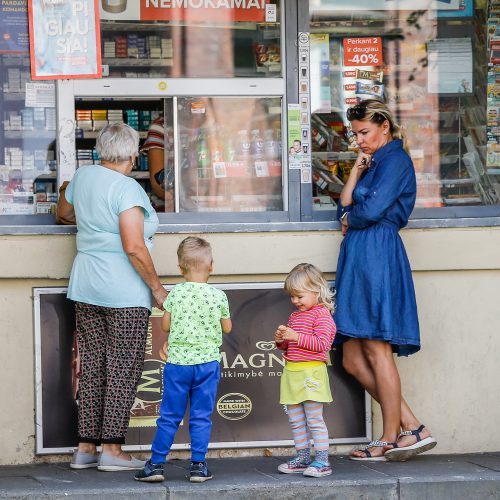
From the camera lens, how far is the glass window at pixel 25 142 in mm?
6984

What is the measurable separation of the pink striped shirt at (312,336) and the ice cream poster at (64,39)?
1914 millimetres

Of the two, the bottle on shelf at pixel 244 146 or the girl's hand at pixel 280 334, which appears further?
the bottle on shelf at pixel 244 146

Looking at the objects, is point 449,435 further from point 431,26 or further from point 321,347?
point 431,26

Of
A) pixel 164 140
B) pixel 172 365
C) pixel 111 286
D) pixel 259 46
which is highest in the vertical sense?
pixel 259 46

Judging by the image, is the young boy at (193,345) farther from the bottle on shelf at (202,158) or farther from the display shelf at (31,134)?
the display shelf at (31,134)

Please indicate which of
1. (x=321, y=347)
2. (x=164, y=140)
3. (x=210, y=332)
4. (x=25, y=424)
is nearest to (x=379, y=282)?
(x=321, y=347)

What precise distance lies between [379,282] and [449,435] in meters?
1.16

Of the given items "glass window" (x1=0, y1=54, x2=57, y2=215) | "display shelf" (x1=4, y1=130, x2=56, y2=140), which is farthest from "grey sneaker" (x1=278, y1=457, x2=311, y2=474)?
"display shelf" (x1=4, y1=130, x2=56, y2=140)

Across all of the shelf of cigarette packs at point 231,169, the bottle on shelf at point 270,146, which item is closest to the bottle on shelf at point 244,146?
the shelf of cigarette packs at point 231,169

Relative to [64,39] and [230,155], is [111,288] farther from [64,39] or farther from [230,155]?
[64,39]

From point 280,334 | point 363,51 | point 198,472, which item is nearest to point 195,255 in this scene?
point 280,334

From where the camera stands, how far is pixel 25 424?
677cm

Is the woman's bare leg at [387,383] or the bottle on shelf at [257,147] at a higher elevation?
the bottle on shelf at [257,147]

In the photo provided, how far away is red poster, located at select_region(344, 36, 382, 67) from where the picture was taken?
24.0 ft
